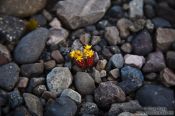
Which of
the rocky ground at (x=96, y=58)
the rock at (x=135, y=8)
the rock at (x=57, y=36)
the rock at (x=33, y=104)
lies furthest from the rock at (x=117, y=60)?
the rock at (x=33, y=104)

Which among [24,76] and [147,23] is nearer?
[24,76]

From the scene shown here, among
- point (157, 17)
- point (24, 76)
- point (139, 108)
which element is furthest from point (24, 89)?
point (157, 17)

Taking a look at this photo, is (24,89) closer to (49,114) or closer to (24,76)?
(24,76)

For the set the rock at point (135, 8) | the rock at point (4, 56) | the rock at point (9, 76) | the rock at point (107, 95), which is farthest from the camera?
the rock at point (135, 8)

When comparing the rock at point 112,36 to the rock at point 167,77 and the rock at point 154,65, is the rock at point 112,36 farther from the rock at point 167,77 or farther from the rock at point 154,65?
the rock at point 167,77

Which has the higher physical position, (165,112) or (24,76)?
(24,76)

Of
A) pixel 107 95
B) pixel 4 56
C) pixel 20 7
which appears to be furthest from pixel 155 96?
pixel 20 7

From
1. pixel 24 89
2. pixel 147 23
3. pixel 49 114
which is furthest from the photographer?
pixel 147 23
